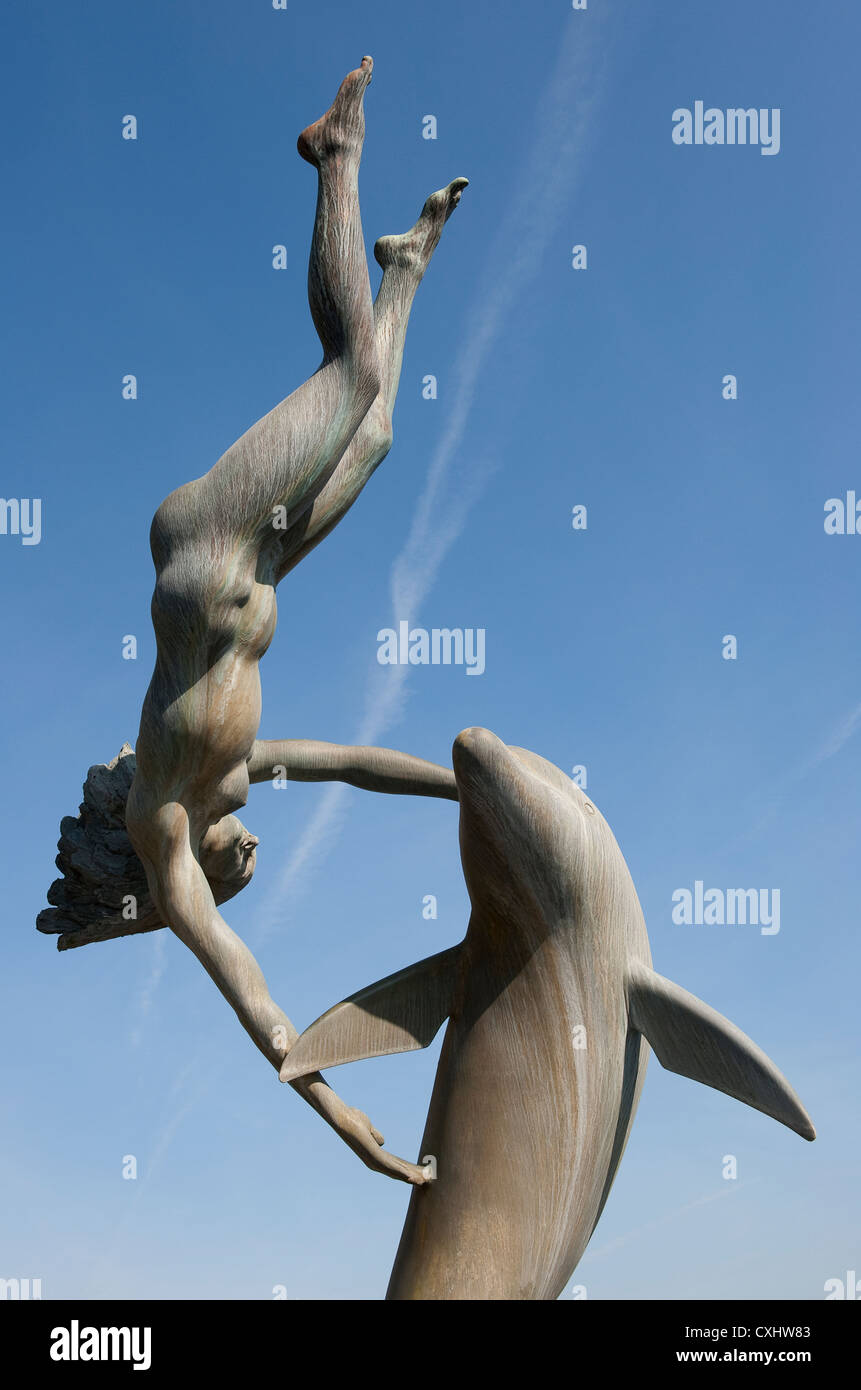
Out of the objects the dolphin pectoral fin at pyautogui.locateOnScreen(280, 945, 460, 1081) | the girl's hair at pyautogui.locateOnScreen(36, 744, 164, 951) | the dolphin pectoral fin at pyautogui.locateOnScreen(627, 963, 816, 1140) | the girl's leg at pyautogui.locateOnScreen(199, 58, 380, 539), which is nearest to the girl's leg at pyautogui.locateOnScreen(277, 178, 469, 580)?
the girl's leg at pyautogui.locateOnScreen(199, 58, 380, 539)

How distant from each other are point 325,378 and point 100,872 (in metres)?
2.90

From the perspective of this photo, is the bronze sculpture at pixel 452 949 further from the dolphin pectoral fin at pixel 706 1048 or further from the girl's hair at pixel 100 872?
the girl's hair at pixel 100 872

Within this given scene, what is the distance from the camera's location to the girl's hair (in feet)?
23.2

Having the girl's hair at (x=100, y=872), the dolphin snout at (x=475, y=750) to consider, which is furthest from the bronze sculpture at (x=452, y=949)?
the girl's hair at (x=100, y=872)

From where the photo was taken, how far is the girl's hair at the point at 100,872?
709 cm

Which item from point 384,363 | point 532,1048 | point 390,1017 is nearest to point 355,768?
point 390,1017

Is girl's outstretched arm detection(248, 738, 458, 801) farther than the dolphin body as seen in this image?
Yes

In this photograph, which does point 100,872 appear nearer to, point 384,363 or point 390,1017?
point 390,1017

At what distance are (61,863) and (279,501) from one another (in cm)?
259

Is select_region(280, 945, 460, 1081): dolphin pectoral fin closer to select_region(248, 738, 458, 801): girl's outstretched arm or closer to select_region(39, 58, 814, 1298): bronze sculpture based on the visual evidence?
select_region(39, 58, 814, 1298): bronze sculpture

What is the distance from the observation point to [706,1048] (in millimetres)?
5902

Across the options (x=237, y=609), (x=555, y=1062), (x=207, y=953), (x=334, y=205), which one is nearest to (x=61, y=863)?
(x=207, y=953)

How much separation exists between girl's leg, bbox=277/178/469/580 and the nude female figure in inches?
1.7

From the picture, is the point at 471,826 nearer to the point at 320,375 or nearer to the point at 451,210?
the point at 320,375
